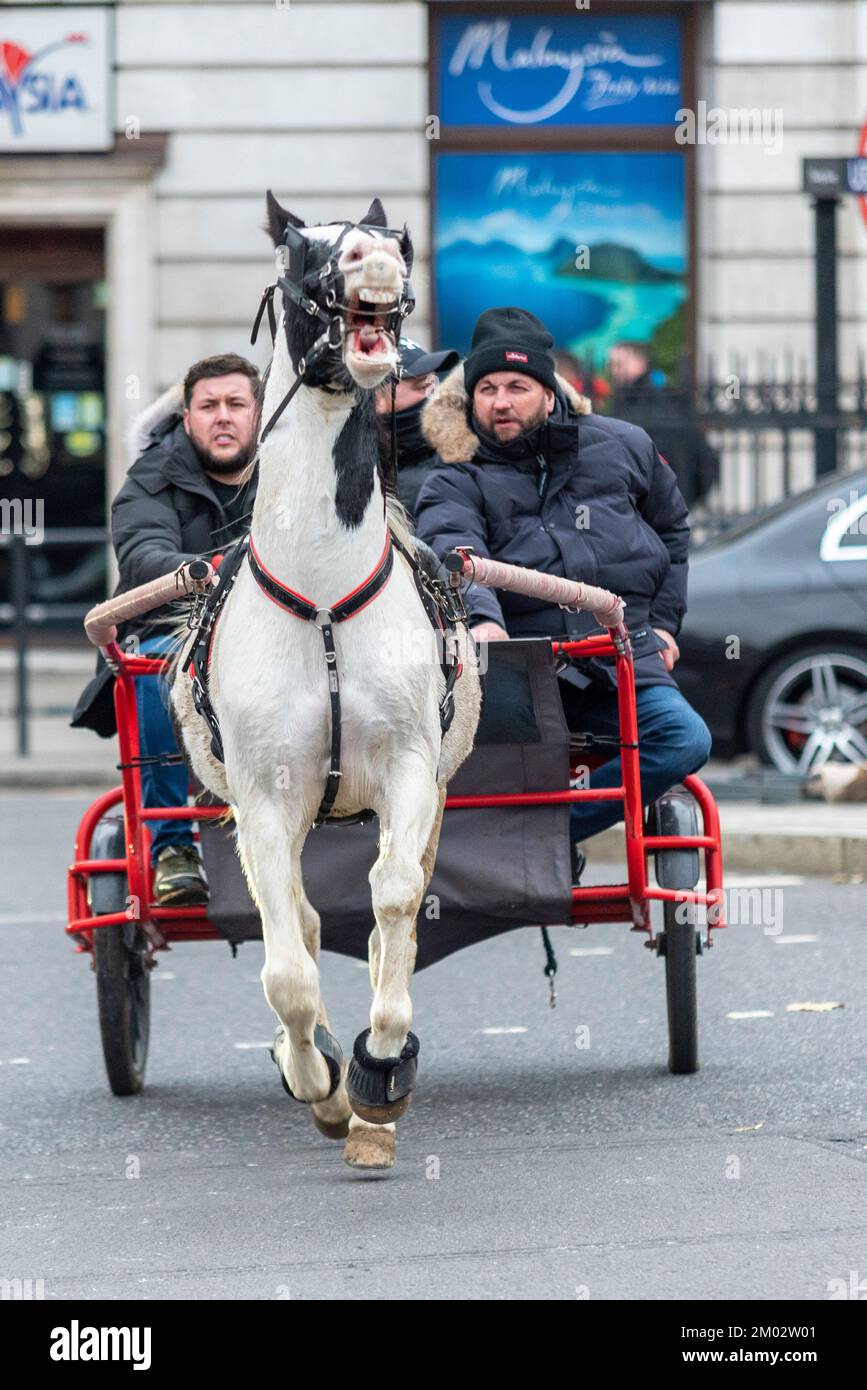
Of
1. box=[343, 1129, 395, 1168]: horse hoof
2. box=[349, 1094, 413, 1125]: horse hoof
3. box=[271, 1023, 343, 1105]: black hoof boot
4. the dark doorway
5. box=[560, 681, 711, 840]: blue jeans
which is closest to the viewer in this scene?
box=[349, 1094, 413, 1125]: horse hoof

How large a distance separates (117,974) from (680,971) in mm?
1446

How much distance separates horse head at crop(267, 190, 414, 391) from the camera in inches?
185

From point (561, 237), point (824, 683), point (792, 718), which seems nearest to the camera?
point (824, 683)

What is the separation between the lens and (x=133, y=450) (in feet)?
22.9

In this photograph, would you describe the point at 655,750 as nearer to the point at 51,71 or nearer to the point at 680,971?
the point at 680,971

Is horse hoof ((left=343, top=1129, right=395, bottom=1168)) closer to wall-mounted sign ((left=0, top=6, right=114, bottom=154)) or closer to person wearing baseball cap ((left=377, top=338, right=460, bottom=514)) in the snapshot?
person wearing baseball cap ((left=377, top=338, right=460, bottom=514))

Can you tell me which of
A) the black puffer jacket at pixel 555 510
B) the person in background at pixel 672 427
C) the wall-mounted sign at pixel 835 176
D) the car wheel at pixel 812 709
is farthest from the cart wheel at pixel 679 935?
the person in background at pixel 672 427

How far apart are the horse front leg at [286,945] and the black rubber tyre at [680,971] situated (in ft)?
4.18

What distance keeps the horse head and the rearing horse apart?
0.09m

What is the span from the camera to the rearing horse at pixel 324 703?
5082mm

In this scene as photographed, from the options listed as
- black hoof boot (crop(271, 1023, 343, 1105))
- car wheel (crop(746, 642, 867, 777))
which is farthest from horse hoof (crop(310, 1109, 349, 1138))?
car wheel (crop(746, 642, 867, 777))

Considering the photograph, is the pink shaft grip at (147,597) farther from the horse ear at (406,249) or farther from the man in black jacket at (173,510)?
the horse ear at (406,249)

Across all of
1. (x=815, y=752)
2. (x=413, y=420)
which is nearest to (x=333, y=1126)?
(x=413, y=420)

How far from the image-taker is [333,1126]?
18.0 ft
